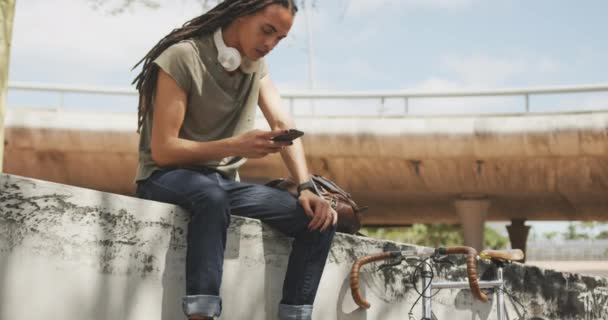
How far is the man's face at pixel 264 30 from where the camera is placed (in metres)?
3.75

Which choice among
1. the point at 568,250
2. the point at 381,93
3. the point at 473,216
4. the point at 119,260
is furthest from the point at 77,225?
the point at 568,250

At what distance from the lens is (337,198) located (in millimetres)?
4297

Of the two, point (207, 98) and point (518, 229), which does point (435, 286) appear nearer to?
point (207, 98)

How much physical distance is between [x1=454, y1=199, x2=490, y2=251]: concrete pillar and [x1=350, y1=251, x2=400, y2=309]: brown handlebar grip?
715 inches

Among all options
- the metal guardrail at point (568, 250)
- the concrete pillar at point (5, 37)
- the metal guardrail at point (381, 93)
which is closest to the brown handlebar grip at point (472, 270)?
the concrete pillar at point (5, 37)

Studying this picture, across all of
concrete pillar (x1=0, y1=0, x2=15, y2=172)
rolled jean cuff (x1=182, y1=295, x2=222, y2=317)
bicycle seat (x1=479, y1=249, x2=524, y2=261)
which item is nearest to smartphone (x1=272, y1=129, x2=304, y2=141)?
rolled jean cuff (x1=182, y1=295, x2=222, y2=317)

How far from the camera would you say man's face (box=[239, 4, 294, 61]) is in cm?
375

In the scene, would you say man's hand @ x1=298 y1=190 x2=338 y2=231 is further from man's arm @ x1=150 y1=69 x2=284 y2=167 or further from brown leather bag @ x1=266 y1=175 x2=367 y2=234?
man's arm @ x1=150 y1=69 x2=284 y2=167

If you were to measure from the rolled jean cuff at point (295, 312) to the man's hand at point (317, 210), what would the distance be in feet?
1.27

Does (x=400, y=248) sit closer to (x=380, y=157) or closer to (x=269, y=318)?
(x=269, y=318)

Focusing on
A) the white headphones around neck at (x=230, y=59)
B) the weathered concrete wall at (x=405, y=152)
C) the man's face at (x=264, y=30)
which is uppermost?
the weathered concrete wall at (x=405, y=152)

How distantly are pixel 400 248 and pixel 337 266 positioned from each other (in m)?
0.46

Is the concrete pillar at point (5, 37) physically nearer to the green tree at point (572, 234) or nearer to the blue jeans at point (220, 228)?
the blue jeans at point (220, 228)

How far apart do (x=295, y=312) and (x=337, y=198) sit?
2.33 ft
